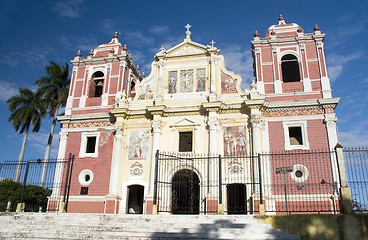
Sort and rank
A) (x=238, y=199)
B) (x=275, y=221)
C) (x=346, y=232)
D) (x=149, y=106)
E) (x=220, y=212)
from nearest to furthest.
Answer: (x=346, y=232)
(x=275, y=221)
(x=220, y=212)
(x=238, y=199)
(x=149, y=106)

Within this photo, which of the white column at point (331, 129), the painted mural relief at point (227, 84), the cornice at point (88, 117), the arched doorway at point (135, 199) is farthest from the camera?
the cornice at point (88, 117)

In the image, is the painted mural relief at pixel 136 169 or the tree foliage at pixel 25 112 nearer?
the painted mural relief at pixel 136 169

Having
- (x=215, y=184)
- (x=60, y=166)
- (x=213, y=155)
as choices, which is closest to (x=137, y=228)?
(x=215, y=184)

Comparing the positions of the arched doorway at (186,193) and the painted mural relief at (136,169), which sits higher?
the painted mural relief at (136,169)

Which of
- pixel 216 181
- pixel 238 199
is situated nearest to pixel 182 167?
pixel 216 181

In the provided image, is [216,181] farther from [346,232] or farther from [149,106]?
[346,232]

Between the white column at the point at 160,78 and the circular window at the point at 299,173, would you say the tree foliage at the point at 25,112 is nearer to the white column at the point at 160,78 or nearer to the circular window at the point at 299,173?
the white column at the point at 160,78

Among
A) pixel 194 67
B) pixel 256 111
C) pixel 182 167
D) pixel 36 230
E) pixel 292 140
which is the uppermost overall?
pixel 194 67

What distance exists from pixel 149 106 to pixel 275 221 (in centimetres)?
1123

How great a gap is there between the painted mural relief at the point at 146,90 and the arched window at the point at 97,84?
3155mm

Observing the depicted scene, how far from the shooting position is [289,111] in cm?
1834

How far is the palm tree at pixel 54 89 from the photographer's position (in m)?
27.7

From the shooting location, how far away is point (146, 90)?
68.6 ft

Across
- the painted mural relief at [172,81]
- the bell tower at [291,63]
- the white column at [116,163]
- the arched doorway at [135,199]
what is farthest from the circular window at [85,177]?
the bell tower at [291,63]
